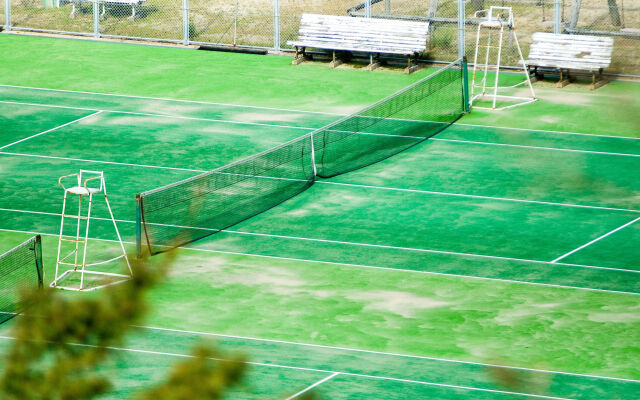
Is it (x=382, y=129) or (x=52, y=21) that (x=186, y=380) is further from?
(x=52, y=21)

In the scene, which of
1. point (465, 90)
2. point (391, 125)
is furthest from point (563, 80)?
point (391, 125)

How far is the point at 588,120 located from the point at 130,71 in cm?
1168

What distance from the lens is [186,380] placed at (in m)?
2.05

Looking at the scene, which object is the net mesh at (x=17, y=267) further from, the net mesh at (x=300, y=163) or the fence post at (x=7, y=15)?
the fence post at (x=7, y=15)

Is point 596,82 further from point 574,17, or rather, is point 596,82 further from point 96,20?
point 96,20

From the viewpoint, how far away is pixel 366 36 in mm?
27031

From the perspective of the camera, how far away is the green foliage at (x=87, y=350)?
207 centimetres

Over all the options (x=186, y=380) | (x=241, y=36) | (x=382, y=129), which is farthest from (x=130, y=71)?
(x=186, y=380)

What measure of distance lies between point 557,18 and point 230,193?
1297cm

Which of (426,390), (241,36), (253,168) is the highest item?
(241,36)

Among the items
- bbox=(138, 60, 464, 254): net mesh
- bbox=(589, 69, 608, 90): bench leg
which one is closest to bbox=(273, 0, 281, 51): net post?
bbox=(138, 60, 464, 254): net mesh

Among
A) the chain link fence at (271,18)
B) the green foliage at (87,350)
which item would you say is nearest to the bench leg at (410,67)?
the chain link fence at (271,18)

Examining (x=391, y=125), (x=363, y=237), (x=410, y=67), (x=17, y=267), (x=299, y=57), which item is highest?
(x=299, y=57)

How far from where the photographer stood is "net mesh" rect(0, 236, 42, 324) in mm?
12641
